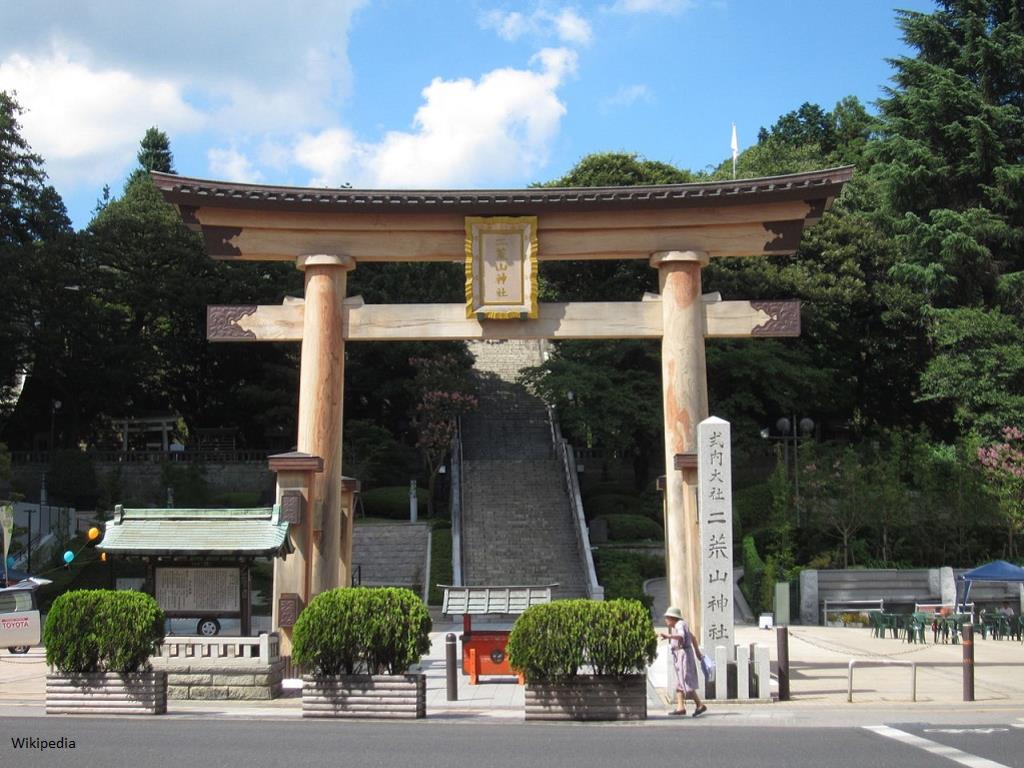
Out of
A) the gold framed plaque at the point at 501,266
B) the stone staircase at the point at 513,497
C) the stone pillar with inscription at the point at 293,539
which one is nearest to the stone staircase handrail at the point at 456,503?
the stone staircase at the point at 513,497

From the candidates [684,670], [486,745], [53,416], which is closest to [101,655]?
[486,745]

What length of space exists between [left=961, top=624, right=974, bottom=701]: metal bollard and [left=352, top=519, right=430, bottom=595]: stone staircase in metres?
19.3

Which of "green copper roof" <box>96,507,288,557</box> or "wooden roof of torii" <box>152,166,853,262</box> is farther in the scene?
"wooden roof of torii" <box>152,166,853,262</box>

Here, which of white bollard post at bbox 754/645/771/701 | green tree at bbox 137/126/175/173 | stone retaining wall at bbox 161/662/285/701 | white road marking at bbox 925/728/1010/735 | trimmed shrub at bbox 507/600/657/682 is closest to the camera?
white road marking at bbox 925/728/1010/735

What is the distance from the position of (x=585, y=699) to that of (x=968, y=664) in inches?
229

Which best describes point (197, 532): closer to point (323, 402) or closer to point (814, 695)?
point (323, 402)

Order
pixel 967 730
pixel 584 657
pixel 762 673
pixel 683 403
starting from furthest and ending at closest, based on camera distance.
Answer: pixel 683 403 < pixel 762 673 < pixel 584 657 < pixel 967 730

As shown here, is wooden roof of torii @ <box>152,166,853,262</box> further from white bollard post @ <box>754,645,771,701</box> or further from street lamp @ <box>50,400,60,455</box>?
street lamp @ <box>50,400,60,455</box>

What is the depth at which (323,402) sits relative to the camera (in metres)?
19.7

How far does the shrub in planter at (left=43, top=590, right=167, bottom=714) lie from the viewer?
14383 mm

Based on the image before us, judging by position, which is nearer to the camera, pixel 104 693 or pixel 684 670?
pixel 104 693

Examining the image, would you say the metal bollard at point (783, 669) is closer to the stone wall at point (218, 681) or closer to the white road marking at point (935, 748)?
the white road marking at point (935, 748)

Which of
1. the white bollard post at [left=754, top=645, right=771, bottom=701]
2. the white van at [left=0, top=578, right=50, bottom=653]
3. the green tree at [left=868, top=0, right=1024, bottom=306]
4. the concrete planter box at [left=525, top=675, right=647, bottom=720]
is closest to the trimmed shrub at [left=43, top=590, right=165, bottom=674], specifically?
the concrete planter box at [left=525, top=675, right=647, bottom=720]

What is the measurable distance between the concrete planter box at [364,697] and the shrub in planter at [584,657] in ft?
4.54
